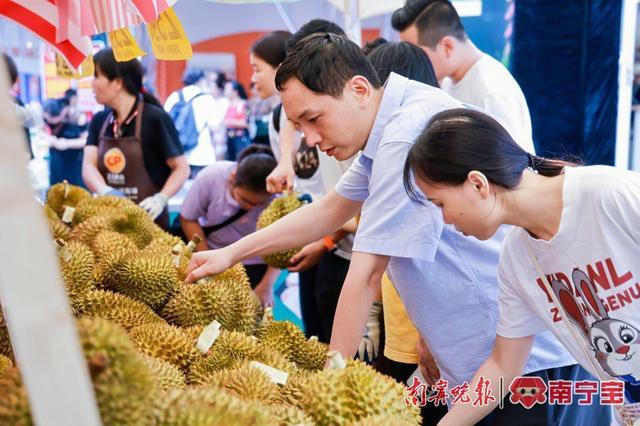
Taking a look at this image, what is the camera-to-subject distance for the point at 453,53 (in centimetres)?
323

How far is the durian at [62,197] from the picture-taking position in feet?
9.71

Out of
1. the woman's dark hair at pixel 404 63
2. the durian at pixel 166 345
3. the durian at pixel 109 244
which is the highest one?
the woman's dark hair at pixel 404 63

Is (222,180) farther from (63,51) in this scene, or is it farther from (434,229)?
(434,229)

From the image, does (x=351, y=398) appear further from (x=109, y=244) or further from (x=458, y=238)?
(x=109, y=244)

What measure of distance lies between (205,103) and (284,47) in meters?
3.48

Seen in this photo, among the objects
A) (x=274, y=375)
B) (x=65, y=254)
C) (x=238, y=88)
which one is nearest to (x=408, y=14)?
(x=65, y=254)

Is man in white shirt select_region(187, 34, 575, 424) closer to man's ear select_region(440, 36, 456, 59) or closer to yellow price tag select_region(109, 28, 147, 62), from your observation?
yellow price tag select_region(109, 28, 147, 62)

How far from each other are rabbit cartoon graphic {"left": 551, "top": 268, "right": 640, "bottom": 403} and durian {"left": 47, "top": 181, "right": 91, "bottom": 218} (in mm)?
2071

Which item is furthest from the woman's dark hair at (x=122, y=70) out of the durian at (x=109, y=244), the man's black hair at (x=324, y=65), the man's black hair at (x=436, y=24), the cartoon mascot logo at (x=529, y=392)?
the cartoon mascot logo at (x=529, y=392)

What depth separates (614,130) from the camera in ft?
14.9

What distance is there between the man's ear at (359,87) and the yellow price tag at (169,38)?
734mm

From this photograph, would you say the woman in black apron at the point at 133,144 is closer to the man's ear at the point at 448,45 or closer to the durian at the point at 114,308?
the man's ear at the point at 448,45

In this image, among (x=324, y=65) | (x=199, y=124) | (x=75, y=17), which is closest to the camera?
(x=324, y=65)

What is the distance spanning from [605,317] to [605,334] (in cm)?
4
